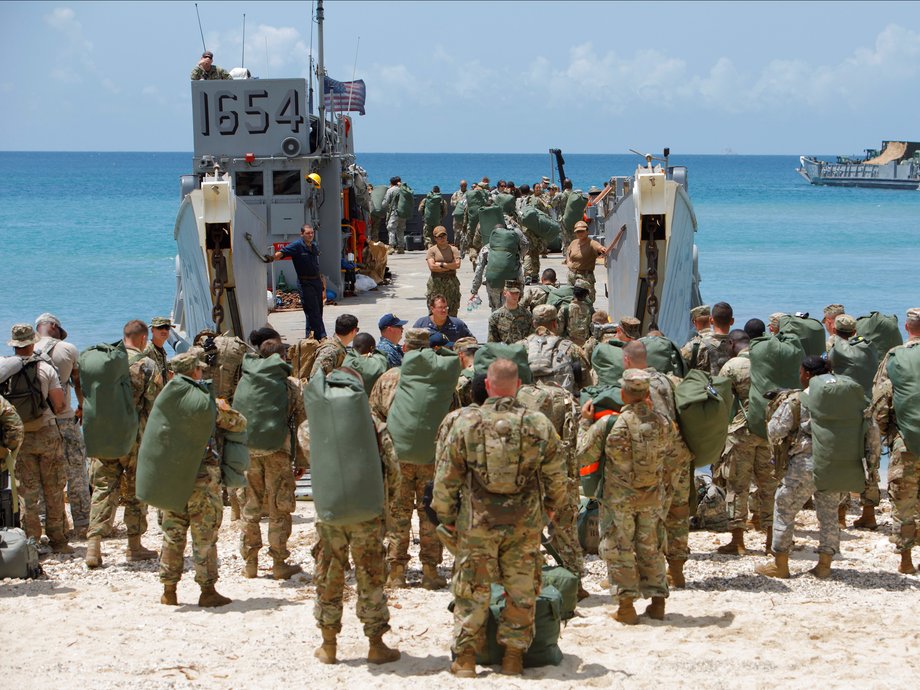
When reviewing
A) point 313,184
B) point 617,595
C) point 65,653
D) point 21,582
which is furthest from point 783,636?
point 313,184

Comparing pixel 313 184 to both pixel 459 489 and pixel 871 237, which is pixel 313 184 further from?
pixel 871 237

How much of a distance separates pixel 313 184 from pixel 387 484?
11626mm

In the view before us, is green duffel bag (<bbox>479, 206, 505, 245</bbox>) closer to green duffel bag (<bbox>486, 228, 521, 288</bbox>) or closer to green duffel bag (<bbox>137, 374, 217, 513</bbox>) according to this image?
green duffel bag (<bbox>486, 228, 521, 288</bbox>)

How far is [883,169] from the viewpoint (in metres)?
88.6

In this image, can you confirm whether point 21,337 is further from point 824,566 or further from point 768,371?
point 824,566

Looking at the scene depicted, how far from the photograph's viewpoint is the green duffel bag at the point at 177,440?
723 cm

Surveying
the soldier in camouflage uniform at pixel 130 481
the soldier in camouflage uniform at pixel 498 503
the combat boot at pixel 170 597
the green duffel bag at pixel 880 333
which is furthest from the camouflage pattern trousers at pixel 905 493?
the soldier in camouflage uniform at pixel 130 481

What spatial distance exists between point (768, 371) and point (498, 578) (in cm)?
317

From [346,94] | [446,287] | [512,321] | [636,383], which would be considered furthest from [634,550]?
[346,94]

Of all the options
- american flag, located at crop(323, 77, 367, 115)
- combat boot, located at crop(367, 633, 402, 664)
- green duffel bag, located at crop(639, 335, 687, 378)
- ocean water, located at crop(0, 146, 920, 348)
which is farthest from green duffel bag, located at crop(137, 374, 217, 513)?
ocean water, located at crop(0, 146, 920, 348)

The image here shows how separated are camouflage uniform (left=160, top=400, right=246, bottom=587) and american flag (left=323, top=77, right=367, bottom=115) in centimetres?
1572

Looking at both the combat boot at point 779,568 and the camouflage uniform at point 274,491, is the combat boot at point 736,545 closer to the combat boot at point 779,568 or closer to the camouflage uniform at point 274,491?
the combat boot at point 779,568

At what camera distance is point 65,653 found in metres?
6.68

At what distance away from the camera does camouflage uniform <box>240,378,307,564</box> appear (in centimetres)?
798
